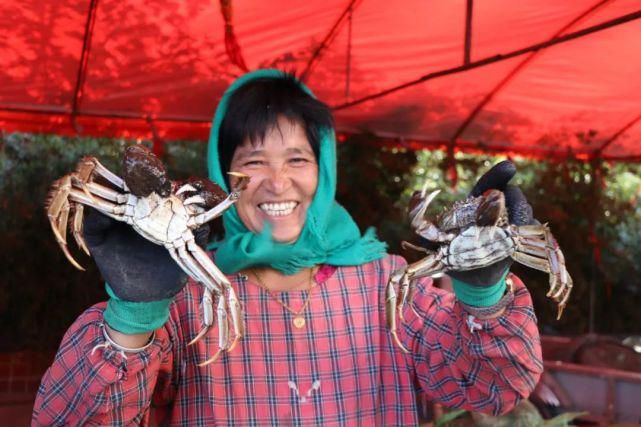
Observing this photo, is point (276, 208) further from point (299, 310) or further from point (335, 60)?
point (335, 60)

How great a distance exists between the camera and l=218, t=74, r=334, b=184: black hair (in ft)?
6.53

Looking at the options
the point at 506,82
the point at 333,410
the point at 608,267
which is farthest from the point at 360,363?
the point at 608,267

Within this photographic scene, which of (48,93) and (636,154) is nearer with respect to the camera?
(48,93)

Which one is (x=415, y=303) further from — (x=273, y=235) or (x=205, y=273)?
(x=205, y=273)

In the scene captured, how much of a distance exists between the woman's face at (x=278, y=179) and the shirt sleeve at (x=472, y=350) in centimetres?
37

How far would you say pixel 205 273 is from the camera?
157 cm

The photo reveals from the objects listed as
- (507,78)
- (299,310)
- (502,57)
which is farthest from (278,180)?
(507,78)

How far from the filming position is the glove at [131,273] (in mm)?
1521

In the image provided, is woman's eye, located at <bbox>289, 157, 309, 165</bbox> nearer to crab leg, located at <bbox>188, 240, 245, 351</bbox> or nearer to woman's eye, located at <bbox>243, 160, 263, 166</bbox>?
woman's eye, located at <bbox>243, 160, 263, 166</bbox>

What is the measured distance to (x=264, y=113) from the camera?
1.99m

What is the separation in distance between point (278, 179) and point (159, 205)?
0.47 m

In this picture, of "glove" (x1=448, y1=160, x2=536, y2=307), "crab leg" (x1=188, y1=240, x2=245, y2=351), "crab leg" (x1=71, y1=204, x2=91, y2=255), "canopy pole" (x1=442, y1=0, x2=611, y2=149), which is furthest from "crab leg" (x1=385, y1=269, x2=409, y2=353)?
"canopy pole" (x1=442, y1=0, x2=611, y2=149)

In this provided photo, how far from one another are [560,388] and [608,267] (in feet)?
8.33

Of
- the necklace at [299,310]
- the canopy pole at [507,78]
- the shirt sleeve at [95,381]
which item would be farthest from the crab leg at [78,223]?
the canopy pole at [507,78]
